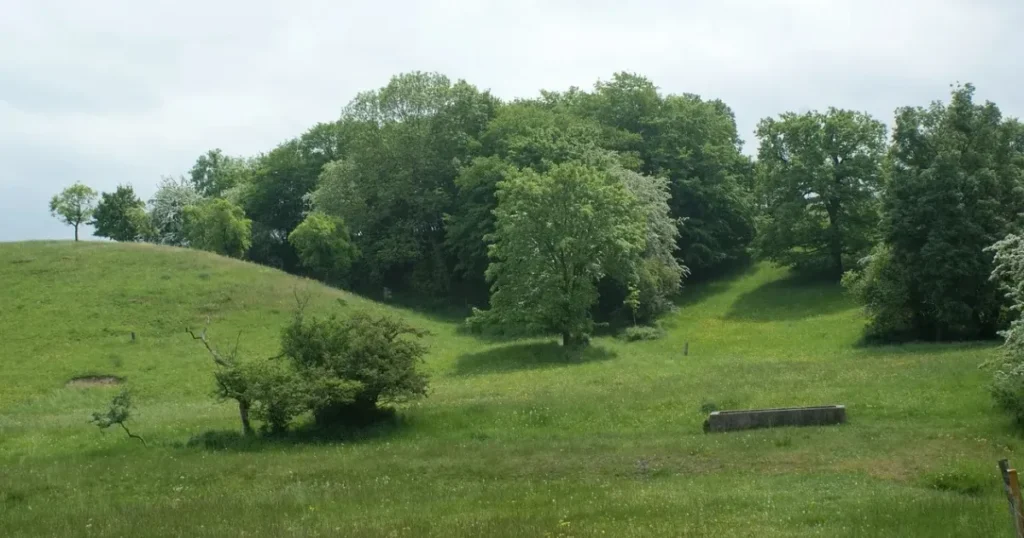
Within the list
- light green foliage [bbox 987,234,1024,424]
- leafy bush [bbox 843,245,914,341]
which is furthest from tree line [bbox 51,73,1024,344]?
light green foliage [bbox 987,234,1024,424]

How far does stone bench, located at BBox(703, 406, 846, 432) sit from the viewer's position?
24078 mm

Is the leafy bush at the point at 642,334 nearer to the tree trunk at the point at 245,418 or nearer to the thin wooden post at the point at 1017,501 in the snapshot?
the tree trunk at the point at 245,418

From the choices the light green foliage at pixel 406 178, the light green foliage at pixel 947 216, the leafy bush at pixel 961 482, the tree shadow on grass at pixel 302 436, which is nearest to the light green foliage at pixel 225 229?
the light green foliage at pixel 406 178

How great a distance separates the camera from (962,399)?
1000 inches

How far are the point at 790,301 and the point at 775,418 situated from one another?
40901 mm

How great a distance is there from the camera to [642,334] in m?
54.0

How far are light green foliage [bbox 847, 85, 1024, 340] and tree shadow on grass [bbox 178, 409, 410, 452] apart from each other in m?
27.1

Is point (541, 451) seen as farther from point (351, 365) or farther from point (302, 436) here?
point (302, 436)

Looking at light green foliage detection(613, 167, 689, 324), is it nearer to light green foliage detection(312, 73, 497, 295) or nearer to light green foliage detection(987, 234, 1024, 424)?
light green foliage detection(312, 73, 497, 295)

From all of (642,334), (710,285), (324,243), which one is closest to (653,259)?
(642,334)

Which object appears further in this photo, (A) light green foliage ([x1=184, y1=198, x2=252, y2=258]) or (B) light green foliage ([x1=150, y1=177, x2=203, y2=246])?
(B) light green foliage ([x1=150, y1=177, x2=203, y2=246])

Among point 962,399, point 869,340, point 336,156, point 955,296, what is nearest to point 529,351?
point 869,340

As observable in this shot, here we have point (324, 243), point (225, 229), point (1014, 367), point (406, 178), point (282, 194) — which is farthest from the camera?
point (282, 194)

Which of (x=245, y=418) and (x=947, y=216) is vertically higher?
(x=947, y=216)
